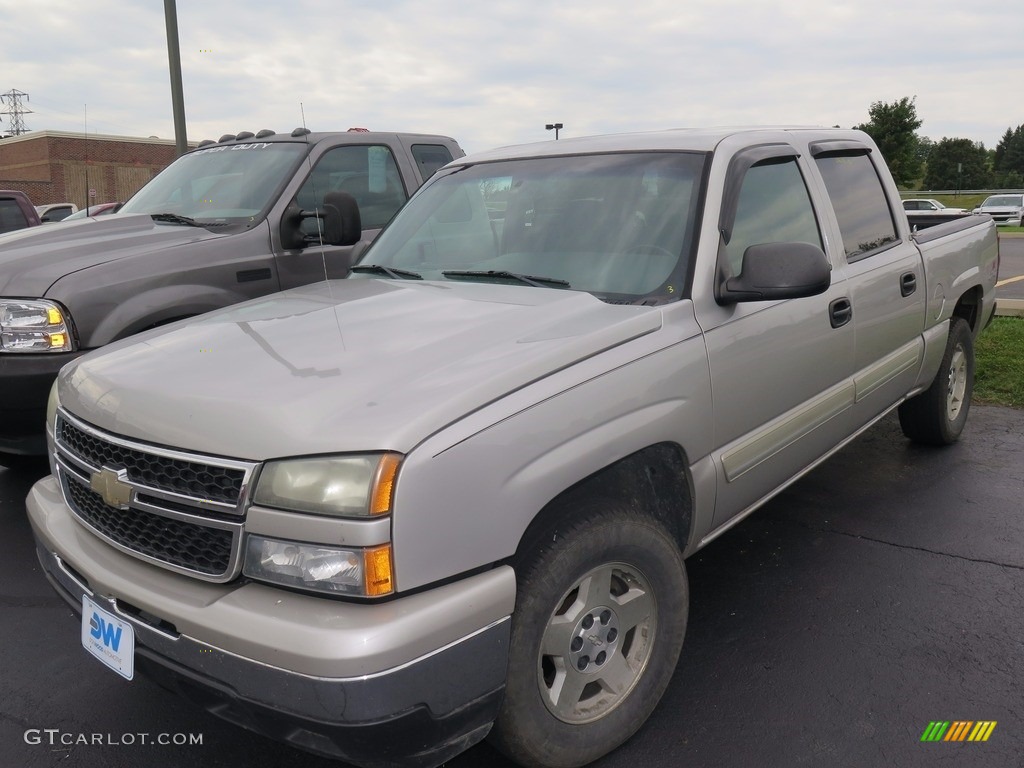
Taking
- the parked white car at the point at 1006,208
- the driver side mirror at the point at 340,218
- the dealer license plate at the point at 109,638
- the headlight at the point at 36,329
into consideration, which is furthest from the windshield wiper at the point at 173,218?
the parked white car at the point at 1006,208

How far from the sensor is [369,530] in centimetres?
191

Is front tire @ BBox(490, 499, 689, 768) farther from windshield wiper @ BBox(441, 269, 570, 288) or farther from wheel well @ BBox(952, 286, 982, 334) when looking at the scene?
wheel well @ BBox(952, 286, 982, 334)

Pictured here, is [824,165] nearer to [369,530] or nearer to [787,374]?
[787,374]

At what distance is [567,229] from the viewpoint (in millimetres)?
3256

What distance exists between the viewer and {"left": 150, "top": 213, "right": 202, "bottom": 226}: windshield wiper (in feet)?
17.5

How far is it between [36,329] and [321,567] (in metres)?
2.91

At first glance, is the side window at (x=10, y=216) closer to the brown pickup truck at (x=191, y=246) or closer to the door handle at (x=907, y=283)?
the brown pickup truck at (x=191, y=246)

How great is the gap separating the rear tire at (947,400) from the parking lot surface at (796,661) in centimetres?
69

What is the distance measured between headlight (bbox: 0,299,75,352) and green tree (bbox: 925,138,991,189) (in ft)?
247

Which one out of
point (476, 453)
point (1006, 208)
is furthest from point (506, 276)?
point (1006, 208)

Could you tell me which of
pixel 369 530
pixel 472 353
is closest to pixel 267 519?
pixel 369 530

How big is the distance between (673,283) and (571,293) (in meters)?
0.35

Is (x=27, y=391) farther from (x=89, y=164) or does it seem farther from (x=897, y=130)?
(x=897, y=130)

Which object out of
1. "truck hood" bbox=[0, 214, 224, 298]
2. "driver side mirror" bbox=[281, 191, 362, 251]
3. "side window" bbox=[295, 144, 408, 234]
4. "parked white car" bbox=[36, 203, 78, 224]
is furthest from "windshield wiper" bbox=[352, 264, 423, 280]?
"parked white car" bbox=[36, 203, 78, 224]
